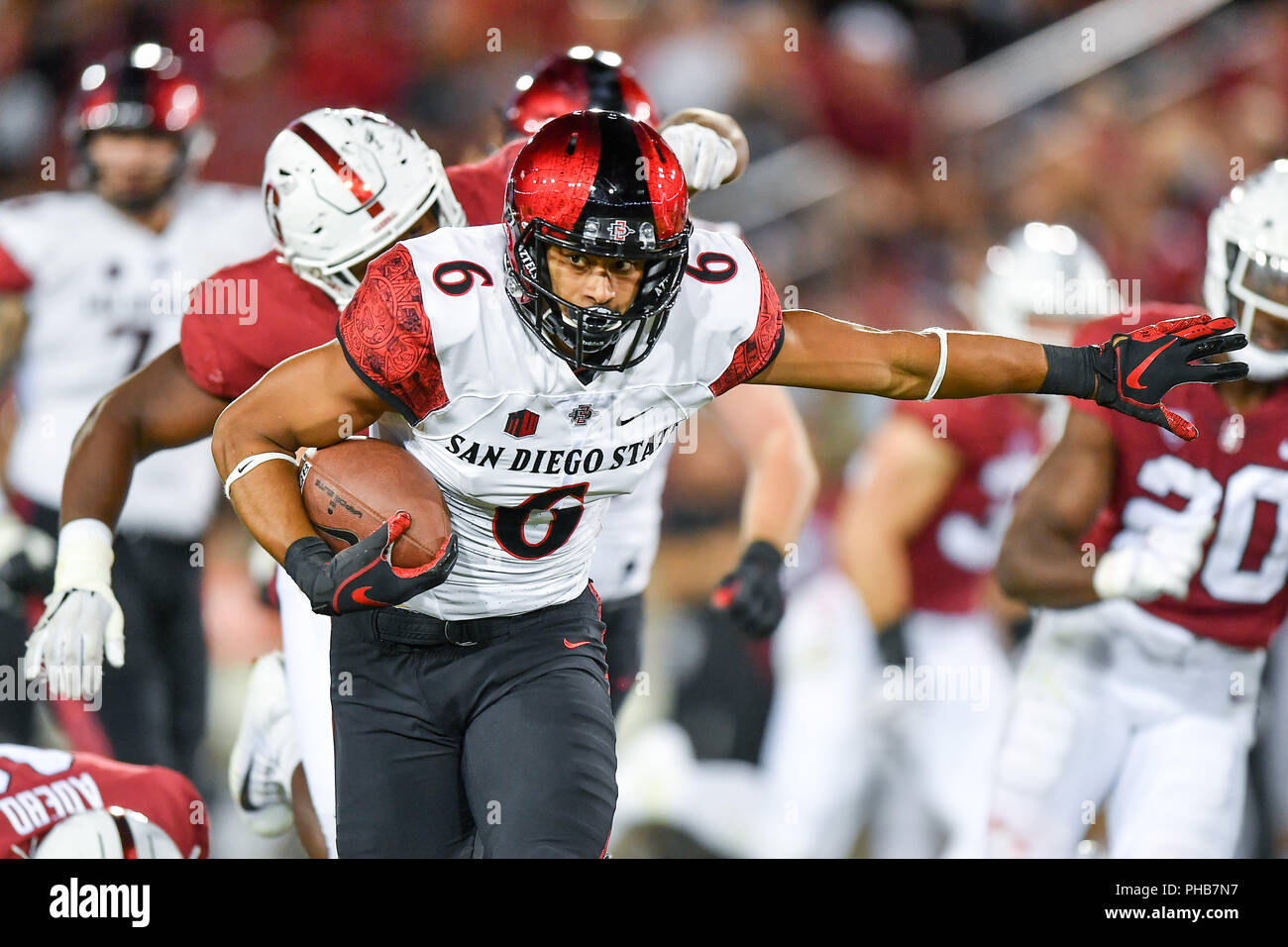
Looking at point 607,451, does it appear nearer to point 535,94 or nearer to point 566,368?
point 566,368

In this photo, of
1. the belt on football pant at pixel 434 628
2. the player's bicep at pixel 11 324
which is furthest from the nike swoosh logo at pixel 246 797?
the player's bicep at pixel 11 324

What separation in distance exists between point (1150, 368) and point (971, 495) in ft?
6.65

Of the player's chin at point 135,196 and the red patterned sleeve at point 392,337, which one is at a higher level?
the player's chin at point 135,196

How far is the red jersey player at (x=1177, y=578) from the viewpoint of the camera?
10.8ft

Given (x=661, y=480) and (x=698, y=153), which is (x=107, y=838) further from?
(x=698, y=153)

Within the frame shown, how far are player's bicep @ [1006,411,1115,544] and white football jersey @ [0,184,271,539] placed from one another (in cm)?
198

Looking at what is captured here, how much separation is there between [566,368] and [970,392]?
0.70m

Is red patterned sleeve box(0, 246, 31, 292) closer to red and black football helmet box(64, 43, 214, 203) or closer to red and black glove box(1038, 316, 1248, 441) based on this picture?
red and black football helmet box(64, 43, 214, 203)

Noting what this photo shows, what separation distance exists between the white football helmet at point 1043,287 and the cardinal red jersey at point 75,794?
2.69 m

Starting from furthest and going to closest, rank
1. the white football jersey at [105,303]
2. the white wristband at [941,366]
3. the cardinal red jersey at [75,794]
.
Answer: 1. the white football jersey at [105,303]
2. the cardinal red jersey at [75,794]
3. the white wristband at [941,366]

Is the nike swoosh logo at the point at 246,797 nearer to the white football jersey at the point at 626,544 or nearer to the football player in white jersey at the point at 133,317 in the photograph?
the football player in white jersey at the point at 133,317

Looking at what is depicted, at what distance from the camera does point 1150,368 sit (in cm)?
247

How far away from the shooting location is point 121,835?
2746mm

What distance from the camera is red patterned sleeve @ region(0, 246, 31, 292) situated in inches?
148
